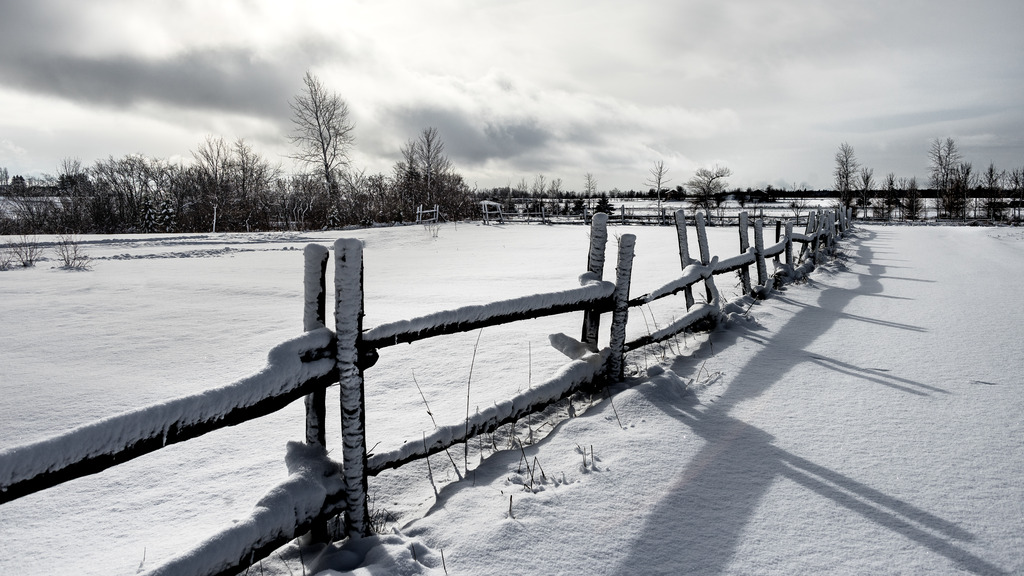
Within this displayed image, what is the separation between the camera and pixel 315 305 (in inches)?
74.9

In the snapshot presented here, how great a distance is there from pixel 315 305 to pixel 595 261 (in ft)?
6.79

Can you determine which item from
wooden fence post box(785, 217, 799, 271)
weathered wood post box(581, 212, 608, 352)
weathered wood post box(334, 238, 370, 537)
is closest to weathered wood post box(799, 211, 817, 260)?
wooden fence post box(785, 217, 799, 271)

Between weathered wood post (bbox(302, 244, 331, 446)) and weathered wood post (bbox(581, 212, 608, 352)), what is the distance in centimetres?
194

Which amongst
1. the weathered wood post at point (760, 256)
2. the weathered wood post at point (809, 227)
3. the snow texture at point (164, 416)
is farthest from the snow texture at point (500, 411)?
the weathered wood post at point (809, 227)

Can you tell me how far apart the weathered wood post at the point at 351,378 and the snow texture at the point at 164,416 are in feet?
0.23

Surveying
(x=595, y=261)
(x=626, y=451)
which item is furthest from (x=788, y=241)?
(x=626, y=451)

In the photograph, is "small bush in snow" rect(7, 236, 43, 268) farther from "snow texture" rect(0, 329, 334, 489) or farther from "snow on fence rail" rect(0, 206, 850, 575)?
"snow texture" rect(0, 329, 334, 489)

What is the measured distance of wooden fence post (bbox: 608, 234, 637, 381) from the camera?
11.6 ft

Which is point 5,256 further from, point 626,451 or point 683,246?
point 626,451

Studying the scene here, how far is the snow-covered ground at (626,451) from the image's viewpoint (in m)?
1.84

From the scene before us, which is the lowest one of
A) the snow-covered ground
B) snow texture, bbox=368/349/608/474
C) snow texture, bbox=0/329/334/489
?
the snow-covered ground

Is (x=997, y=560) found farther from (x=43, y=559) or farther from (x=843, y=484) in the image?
(x=43, y=559)

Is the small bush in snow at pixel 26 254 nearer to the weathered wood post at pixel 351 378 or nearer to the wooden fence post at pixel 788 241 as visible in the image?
the weathered wood post at pixel 351 378

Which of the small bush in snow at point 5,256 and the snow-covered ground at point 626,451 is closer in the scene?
the snow-covered ground at point 626,451
